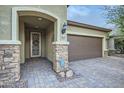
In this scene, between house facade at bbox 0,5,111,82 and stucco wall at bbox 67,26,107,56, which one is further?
stucco wall at bbox 67,26,107,56

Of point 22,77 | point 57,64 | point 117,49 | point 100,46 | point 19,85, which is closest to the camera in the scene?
point 19,85

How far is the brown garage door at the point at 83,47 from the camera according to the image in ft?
26.5

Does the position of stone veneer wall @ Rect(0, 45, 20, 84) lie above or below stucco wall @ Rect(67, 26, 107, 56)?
below

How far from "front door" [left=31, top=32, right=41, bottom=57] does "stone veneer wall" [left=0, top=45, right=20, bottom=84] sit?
4796 millimetres

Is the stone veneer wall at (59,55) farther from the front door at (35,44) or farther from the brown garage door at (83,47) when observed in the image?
the front door at (35,44)

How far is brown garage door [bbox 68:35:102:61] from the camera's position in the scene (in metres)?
8.09

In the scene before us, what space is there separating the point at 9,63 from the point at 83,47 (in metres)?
6.20

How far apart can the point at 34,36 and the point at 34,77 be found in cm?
520

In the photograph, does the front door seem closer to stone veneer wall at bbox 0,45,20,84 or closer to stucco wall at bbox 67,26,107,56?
stucco wall at bbox 67,26,107,56

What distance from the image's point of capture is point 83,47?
8.83 metres

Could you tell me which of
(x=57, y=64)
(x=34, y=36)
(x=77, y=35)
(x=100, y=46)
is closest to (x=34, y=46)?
(x=34, y=36)

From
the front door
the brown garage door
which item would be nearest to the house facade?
the brown garage door

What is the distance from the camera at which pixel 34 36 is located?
8945 mm

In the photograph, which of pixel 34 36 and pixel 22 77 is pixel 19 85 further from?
pixel 34 36
